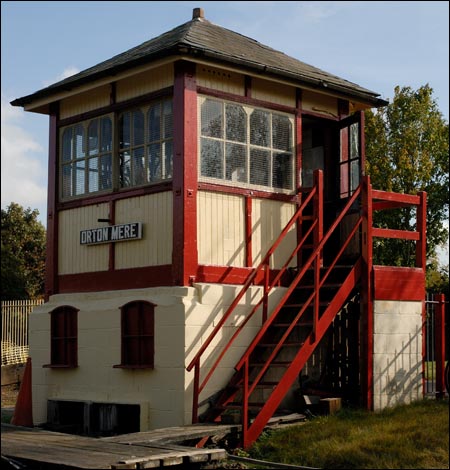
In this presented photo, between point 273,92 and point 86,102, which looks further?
point 86,102

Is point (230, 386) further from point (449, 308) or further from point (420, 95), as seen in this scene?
point (420, 95)

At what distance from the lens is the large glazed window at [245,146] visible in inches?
588

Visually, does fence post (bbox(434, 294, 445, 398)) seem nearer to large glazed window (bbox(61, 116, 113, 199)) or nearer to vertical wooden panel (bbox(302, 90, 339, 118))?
vertical wooden panel (bbox(302, 90, 339, 118))

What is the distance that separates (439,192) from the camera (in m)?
29.3

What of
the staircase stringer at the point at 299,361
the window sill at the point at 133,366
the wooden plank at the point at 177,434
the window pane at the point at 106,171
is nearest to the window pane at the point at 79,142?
the window pane at the point at 106,171

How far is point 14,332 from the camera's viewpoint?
26234 millimetres

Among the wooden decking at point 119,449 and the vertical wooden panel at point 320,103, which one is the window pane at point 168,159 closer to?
the vertical wooden panel at point 320,103

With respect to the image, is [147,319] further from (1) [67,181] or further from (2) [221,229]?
(1) [67,181]

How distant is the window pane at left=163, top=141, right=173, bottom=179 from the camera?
1479 centimetres

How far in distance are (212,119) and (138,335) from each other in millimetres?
3688

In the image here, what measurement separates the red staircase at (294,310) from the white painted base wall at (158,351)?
0.64 feet

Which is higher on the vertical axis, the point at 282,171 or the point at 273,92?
the point at 273,92

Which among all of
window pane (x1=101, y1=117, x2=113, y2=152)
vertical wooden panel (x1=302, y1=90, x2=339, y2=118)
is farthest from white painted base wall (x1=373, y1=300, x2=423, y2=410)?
window pane (x1=101, y1=117, x2=113, y2=152)

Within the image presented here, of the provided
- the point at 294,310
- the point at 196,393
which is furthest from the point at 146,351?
the point at 294,310
